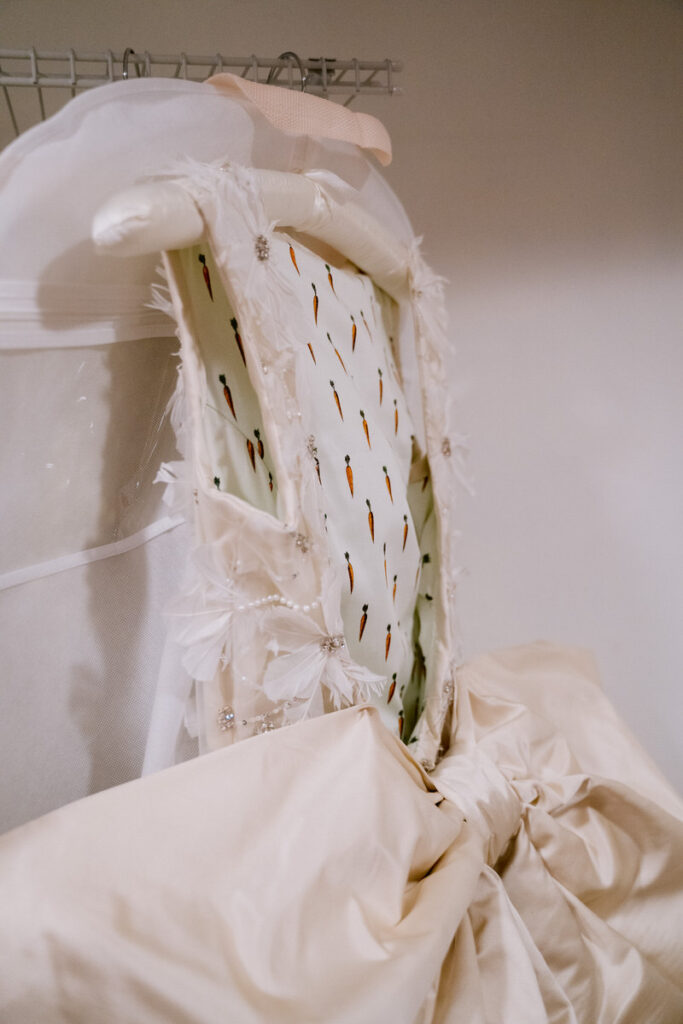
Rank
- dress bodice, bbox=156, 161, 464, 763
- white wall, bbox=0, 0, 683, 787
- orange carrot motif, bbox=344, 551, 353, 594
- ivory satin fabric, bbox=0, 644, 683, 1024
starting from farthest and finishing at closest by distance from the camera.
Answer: white wall, bbox=0, 0, 683, 787 → orange carrot motif, bbox=344, 551, 353, 594 → dress bodice, bbox=156, 161, 464, 763 → ivory satin fabric, bbox=0, 644, 683, 1024

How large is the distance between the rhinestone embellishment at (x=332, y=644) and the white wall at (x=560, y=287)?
36.7 inches

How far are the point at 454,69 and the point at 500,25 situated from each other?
12cm

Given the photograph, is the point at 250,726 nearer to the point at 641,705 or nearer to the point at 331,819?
the point at 331,819

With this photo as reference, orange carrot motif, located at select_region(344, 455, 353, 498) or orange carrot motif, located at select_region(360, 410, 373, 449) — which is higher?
orange carrot motif, located at select_region(360, 410, 373, 449)

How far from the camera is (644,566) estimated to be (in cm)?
149

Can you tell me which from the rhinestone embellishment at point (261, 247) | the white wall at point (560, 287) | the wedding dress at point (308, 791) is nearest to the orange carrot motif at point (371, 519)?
the wedding dress at point (308, 791)

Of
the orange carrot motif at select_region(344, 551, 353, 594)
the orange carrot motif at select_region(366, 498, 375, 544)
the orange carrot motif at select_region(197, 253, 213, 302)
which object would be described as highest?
the orange carrot motif at select_region(197, 253, 213, 302)

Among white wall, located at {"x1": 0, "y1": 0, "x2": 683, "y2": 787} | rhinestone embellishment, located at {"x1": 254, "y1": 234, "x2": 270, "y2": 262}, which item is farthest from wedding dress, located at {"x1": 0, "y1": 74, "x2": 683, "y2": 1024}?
white wall, located at {"x1": 0, "y1": 0, "x2": 683, "y2": 787}

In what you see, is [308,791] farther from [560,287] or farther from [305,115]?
[560,287]

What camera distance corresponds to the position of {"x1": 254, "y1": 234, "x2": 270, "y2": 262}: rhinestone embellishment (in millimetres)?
545

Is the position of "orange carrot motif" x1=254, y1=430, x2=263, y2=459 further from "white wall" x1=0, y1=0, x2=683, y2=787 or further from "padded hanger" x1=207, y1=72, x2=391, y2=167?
"white wall" x1=0, y1=0, x2=683, y2=787

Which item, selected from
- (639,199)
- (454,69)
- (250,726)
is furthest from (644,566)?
(250,726)

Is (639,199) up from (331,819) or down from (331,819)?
up

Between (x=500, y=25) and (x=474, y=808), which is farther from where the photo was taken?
(x=500, y=25)
